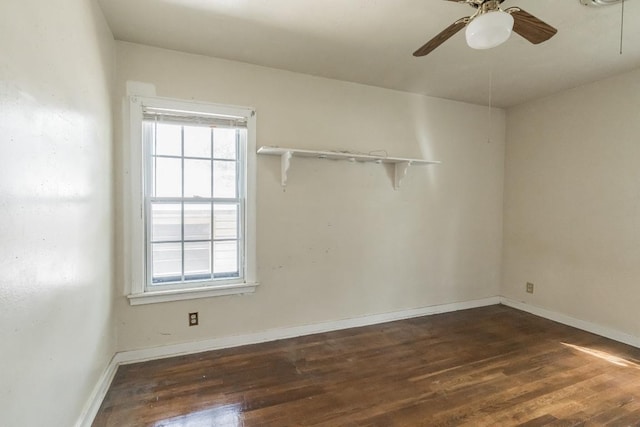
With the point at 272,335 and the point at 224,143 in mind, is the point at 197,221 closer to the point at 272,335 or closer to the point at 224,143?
the point at 224,143

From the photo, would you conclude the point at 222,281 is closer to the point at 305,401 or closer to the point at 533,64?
the point at 305,401

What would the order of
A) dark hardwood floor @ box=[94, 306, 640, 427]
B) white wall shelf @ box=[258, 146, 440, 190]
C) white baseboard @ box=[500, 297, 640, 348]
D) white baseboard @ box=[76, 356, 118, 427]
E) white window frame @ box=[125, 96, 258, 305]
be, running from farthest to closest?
white baseboard @ box=[500, 297, 640, 348], white wall shelf @ box=[258, 146, 440, 190], white window frame @ box=[125, 96, 258, 305], dark hardwood floor @ box=[94, 306, 640, 427], white baseboard @ box=[76, 356, 118, 427]

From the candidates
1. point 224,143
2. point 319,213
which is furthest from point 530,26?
point 224,143

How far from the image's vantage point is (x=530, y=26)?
1.64m

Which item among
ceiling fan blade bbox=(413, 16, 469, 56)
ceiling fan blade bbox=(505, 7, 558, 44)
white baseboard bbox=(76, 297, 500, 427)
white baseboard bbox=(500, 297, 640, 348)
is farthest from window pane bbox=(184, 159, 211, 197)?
white baseboard bbox=(500, 297, 640, 348)

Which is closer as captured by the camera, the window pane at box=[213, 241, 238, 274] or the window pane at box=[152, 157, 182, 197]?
the window pane at box=[152, 157, 182, 197]

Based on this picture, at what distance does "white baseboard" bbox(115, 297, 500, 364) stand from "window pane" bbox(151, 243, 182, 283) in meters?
0.57

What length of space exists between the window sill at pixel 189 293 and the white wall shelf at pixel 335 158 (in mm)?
1006

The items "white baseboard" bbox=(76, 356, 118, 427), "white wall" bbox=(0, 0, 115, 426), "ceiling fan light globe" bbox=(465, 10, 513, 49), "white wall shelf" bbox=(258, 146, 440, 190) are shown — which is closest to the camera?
"white wall" bbox=(0, 0, 115, 426)

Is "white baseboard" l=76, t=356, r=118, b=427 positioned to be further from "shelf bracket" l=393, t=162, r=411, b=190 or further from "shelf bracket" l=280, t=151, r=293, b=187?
"shelf bracket" l=393, t=162, r=411, b=190

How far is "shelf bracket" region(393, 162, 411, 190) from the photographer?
3301mm

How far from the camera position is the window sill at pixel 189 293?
8.14 feet

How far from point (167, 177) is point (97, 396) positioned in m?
1.59

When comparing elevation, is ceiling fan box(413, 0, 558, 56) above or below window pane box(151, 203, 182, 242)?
above
